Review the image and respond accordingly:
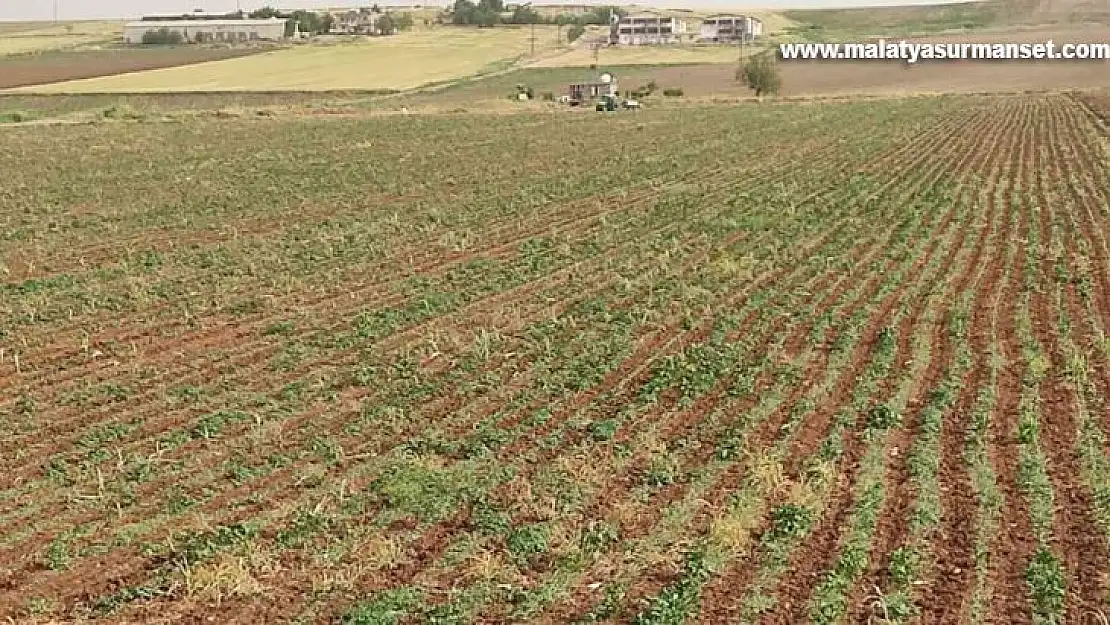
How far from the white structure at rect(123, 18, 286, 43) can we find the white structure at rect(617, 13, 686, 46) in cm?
4349

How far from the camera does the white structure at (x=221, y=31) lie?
456 ft

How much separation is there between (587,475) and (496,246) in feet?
37.4

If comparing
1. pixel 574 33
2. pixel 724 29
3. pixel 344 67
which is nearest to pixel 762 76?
pixel 344 67

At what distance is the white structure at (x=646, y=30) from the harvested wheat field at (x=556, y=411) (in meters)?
116

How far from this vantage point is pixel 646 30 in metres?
140

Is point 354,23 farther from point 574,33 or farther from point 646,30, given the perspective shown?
point 646,30

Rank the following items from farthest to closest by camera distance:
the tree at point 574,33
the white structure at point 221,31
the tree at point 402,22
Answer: the tree at point 402,22 → the white structure at point 221,31 → the tree at point 574,33

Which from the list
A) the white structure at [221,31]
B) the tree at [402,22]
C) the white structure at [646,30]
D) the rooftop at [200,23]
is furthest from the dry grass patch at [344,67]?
the rooftop at [200,23]

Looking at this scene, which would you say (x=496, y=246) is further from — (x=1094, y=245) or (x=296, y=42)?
(x=296, y=42)

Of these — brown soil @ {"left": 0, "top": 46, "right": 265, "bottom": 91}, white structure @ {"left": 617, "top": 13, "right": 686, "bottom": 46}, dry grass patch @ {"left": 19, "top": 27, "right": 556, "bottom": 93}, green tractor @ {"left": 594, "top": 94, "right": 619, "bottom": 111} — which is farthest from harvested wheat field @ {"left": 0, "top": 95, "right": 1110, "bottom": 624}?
white structure @ {"left": 617, "top": 13, "right": 686, "bottom": 46}

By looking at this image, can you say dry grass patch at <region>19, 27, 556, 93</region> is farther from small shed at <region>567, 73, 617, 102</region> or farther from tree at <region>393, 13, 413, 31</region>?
small shed at <region>567, 73, 617, 102</region>

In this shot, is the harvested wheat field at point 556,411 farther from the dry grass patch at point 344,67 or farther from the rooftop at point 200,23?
the rooftop at point 200,23

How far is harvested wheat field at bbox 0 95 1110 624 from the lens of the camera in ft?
26.4

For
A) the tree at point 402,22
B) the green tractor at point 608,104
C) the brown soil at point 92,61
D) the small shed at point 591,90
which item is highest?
the tree at point 402,22
